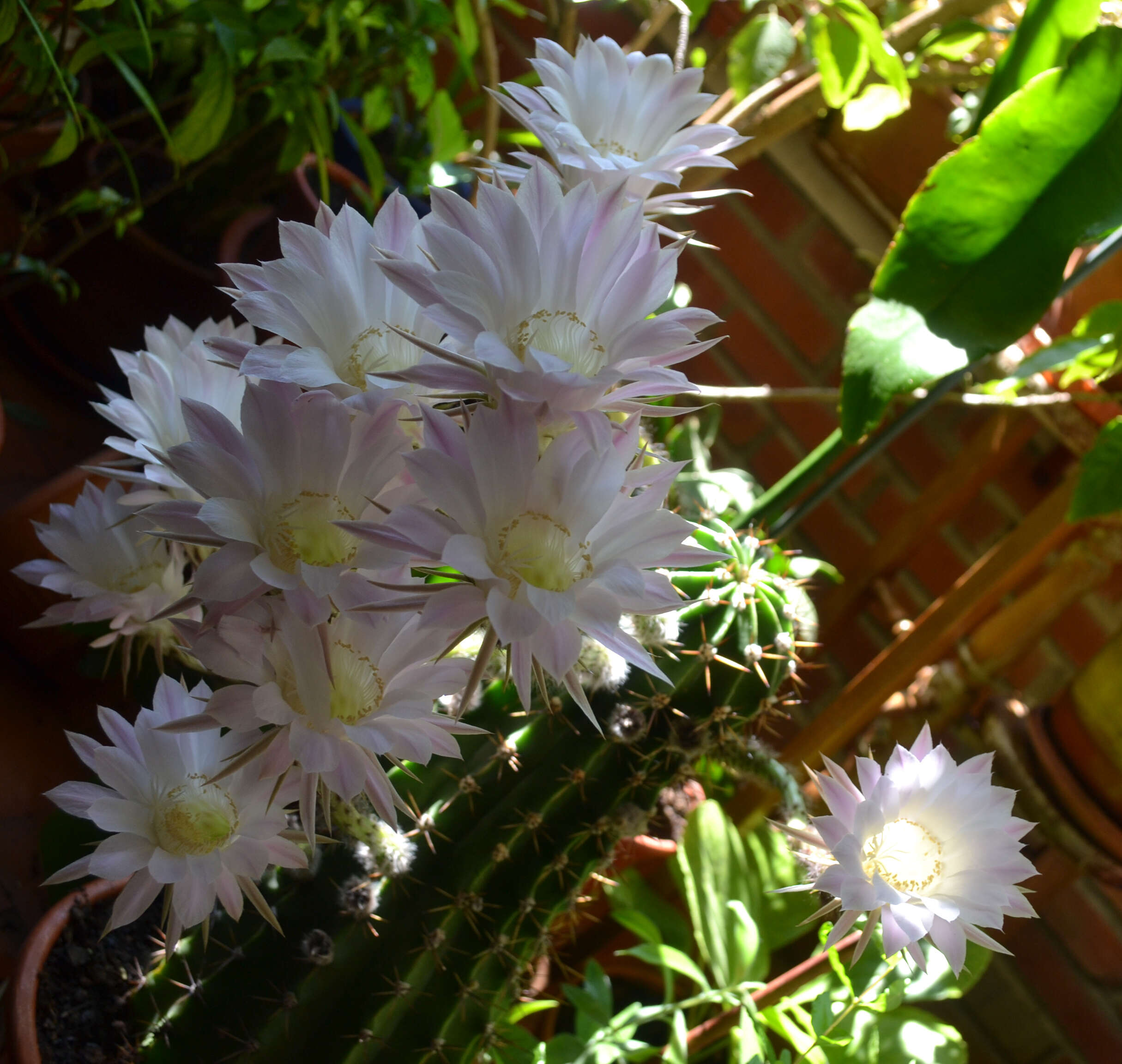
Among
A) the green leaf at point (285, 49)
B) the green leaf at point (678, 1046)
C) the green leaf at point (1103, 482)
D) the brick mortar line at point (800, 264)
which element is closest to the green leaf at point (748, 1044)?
the green leaf at point (678, 1046)

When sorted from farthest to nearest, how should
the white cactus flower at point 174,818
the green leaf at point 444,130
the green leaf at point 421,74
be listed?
1. the green leaf at point 444,130
2. the green leaf at point 421,74
3. the white cactus flower at point 174,818

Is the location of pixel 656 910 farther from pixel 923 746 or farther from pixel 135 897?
pixel 135 897

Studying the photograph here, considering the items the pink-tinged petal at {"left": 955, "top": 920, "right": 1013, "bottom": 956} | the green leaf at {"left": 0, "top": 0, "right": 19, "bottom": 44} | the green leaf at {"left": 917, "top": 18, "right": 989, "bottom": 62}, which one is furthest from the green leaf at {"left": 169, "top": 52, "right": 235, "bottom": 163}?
the pink-tinged petal at {"left": 955, "top": 920, "right": 1013, "bottom": 956}

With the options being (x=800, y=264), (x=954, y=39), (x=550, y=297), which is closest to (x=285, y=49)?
(x=550, y=297)

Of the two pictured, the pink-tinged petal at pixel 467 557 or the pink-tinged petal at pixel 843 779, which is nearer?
the pink-tinged petal at pixel 467 557

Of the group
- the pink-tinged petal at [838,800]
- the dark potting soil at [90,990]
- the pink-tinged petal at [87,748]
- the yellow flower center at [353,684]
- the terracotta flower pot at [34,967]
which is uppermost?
the yellow flower center at [353,684]

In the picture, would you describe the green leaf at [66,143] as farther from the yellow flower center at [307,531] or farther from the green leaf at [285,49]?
the yellow flower center at [307,531]
